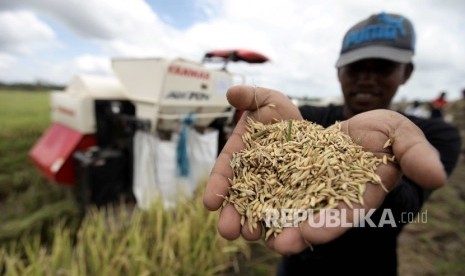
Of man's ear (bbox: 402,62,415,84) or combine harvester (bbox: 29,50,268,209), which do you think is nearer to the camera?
man's ear (bbox: 402,62,415,84)

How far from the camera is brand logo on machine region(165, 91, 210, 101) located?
4008 mm

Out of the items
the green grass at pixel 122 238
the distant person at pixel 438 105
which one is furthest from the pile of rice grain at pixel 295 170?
the distant person at pixel 438 105

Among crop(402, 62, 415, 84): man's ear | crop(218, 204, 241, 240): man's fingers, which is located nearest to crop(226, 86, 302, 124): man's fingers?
crop(218, 204, 241, 240): man's fingers

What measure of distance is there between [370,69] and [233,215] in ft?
4.80

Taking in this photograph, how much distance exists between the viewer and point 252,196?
131 cm

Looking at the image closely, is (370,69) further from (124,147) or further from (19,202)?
(19,202)

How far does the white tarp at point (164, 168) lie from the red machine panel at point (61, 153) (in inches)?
29.8

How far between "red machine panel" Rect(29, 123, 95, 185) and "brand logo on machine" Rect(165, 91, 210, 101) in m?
1.35

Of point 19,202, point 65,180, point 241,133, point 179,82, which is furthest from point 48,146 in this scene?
point 241,133

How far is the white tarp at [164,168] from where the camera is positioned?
4175 mm

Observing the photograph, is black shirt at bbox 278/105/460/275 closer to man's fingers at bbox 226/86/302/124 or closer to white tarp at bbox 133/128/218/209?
man's fingers at bbox 226/86/302/124

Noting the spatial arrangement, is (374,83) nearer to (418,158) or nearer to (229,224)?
(418,158)

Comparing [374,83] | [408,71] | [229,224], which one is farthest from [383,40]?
[229,224]

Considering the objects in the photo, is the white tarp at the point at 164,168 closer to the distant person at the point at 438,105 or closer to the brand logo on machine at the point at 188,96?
the brand logo on machine at the point at 188,96
